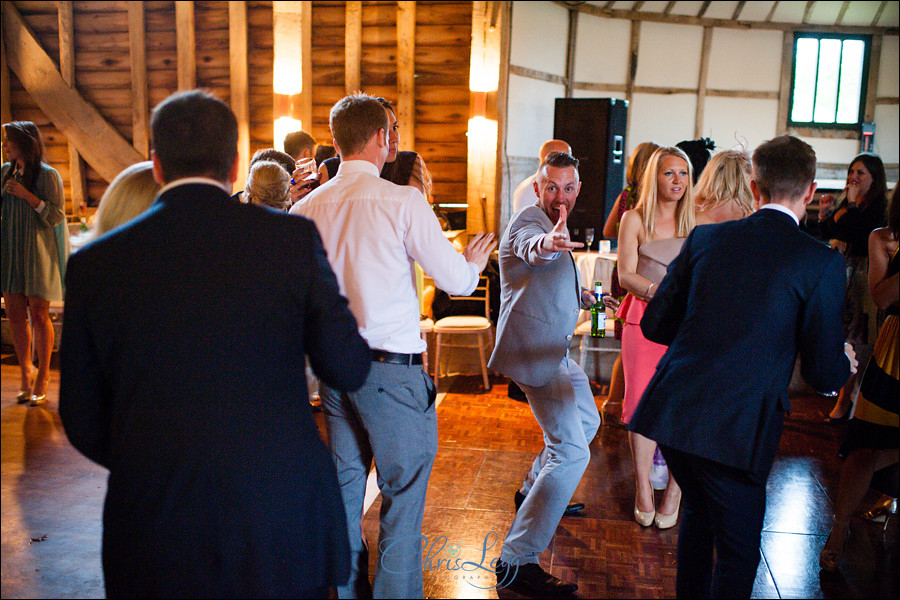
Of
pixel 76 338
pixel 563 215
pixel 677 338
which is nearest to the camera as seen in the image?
pixel 76 338

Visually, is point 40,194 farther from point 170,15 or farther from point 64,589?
point 170,15

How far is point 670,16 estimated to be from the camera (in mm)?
9438

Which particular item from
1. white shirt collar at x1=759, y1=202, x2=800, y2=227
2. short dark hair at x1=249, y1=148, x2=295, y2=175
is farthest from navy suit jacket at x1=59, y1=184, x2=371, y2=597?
short dark hair at x1=249, y1=148, x2=295, y2=175

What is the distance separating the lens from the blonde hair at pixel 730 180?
3199 mm

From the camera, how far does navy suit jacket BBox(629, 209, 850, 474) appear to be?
181 cm

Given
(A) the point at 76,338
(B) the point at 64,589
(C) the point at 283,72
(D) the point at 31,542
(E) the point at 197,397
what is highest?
(C) the point at 283,72

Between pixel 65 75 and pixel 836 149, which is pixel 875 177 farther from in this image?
pixel 836 149

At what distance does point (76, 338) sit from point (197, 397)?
0.24 metres

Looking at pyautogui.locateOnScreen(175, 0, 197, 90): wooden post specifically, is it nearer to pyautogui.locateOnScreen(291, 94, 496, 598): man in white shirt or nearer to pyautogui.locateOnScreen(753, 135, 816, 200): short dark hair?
pyautogui.locateOnScreen(291, 94, 496, 598): man in white shirt

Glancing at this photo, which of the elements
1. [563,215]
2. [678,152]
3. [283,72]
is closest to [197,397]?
[563,215]

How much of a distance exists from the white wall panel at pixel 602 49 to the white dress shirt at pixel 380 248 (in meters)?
7.85

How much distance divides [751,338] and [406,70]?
18.6 ft

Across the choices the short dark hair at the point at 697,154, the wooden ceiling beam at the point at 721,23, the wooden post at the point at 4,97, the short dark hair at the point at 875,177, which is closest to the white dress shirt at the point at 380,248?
the wooden post at the point at 4,97

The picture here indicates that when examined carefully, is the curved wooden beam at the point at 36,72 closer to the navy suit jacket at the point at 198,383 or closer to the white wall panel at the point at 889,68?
the navy suit jacket at the point at 198,383
